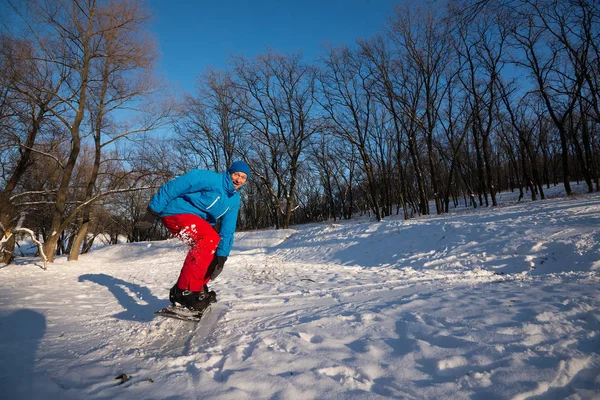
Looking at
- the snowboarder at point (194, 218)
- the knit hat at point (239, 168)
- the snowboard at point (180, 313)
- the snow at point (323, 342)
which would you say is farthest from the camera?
the knit hat at point (239, 168)

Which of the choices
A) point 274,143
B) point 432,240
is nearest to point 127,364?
point 432,240

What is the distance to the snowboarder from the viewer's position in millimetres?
3037

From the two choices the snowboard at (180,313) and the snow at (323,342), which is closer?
the snow at (323,342)

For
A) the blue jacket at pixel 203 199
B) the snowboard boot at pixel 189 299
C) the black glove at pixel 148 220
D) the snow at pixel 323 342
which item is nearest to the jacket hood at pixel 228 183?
the blue jacket at pixel 203 199

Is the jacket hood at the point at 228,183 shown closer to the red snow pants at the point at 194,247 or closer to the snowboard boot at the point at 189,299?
the red snow pants at the point at 194,247

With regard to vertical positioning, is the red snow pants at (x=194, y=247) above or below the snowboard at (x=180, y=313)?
above

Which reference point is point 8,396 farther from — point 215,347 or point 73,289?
point 73,289

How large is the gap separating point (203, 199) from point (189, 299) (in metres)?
1.16

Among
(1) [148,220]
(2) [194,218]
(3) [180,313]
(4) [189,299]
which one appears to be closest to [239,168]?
(2) [194,218]

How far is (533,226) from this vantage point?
6.65 meters

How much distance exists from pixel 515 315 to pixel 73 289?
22.8 feet

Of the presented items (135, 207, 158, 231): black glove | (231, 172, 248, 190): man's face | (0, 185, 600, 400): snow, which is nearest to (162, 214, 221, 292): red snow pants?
(135, 207, 158, 231): black glove

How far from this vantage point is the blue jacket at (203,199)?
121 inches

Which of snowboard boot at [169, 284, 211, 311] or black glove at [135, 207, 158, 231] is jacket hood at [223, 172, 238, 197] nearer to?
black glove at [135, 207, 158, 231]
